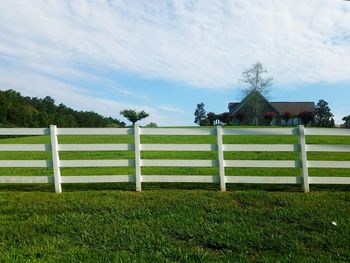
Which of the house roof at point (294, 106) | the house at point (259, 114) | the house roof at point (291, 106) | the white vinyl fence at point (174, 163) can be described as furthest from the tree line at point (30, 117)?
the white vinyl fence at point (174, 163)

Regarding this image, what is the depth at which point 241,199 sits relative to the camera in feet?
25.7

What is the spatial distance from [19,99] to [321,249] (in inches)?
4094

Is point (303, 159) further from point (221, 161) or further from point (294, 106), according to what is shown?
point (294, 106)

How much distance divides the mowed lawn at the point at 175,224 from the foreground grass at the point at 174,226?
0.05 feet

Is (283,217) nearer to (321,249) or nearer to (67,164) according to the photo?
(321,249)

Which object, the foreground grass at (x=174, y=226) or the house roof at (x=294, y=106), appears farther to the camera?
the house roof at (x=294, y=106)

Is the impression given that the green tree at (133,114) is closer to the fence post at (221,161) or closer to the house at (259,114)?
the house at (259,114)

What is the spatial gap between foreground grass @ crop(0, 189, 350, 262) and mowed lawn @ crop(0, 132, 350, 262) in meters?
0.01

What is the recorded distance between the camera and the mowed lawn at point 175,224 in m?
5.26

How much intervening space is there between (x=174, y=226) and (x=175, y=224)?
0.09 meters

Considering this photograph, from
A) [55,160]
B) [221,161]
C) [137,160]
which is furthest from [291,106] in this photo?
[55,160]

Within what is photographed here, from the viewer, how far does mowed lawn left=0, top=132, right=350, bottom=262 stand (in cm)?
526

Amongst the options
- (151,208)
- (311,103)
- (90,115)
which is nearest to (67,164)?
(151,208)

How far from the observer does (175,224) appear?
21.0ft
